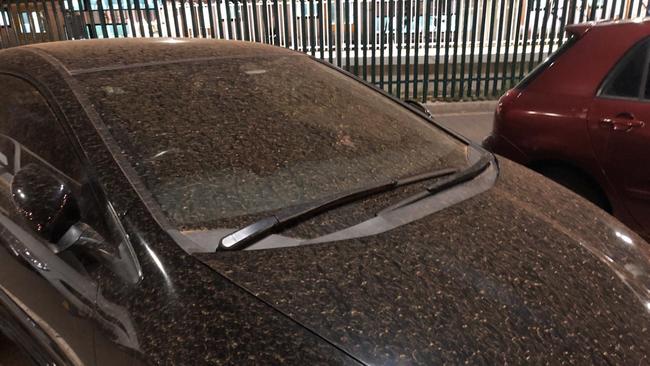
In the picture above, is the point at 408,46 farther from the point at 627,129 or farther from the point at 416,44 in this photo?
the point at 627,129

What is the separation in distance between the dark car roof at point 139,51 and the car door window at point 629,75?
2009 millimetres

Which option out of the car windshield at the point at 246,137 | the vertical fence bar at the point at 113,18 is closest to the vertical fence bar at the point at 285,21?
the vertical fence bar at the point at 113,18

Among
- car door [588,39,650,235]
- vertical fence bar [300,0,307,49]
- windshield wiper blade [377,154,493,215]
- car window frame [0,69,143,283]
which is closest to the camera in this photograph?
car window frame [0,69,143,283]

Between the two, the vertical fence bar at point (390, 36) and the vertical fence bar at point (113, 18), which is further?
the vertical fence bar at point (390, 36)

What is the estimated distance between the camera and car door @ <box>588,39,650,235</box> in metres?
3.08

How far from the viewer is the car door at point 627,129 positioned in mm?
3084

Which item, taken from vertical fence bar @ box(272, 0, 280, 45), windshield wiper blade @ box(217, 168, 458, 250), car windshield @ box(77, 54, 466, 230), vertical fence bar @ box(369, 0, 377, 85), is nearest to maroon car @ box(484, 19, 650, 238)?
car windshield @ box(77, 54, 466, 230)

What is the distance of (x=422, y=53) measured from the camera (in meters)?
8.40

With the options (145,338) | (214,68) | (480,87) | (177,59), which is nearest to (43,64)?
(177,59)

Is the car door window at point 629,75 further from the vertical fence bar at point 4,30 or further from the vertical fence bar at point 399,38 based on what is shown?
the vertical fence bar at point 4,30

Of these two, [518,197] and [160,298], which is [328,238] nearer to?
[160,298]

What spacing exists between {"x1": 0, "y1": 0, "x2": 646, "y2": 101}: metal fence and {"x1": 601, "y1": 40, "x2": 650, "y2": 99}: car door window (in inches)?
178

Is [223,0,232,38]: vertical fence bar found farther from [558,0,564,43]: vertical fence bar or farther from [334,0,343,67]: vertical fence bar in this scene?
[558,0,564,43]: vertical fence bar

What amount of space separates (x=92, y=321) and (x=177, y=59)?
113cm
